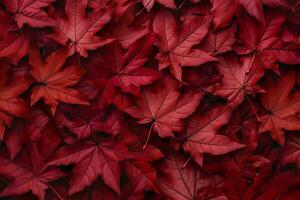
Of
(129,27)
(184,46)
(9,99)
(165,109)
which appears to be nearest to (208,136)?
(165,109)

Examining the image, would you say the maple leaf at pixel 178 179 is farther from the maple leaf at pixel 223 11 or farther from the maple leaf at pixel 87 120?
the maple leaf at pixel 223 11

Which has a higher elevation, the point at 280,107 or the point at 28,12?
the point at 28,12

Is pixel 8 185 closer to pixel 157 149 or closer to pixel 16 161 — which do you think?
pixel 16 161

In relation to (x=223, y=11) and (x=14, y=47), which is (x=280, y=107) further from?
(x=14, y=47)

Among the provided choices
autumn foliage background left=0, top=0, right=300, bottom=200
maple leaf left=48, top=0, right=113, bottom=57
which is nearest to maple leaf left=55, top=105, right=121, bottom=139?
autumn foliage background left=0, top=0, right=300, bottom=200

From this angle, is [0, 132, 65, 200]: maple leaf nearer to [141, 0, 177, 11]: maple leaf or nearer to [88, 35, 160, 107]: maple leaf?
[88, 35, 160, 107]: maple leaf

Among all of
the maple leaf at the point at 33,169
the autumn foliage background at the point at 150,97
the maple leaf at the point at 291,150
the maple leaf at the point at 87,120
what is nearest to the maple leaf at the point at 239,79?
the autumn foliage background at the point at 150,97

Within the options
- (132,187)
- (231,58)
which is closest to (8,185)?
→ (132,187)
